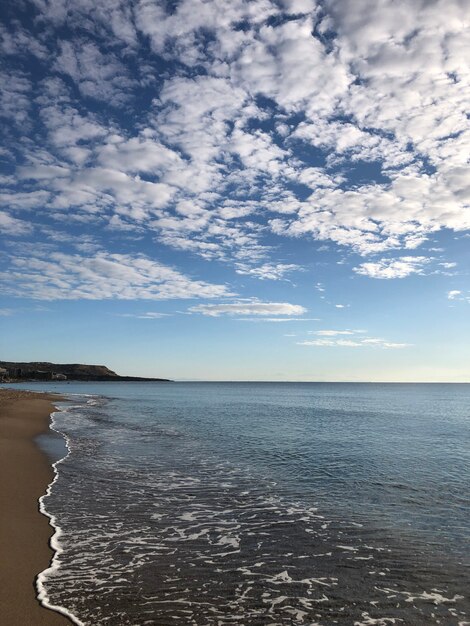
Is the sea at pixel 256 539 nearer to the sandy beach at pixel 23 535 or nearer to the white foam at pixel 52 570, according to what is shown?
the white foam at pixel 52 570

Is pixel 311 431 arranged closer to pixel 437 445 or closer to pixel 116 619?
pixel 437 445

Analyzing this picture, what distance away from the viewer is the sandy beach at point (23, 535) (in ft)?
23.1

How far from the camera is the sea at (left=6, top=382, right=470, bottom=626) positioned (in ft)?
25.0

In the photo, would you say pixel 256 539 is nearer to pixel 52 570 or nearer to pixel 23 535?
pixel 52 570

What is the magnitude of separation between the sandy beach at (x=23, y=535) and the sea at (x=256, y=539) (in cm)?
28

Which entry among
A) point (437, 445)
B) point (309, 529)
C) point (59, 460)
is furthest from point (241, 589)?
point (437, 445)

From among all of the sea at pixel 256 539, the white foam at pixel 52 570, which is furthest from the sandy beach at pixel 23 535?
the sea at pixel 256 539

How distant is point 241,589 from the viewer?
328 inches

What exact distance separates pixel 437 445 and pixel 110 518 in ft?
77.4

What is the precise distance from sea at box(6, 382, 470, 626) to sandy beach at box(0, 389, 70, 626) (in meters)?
0.28

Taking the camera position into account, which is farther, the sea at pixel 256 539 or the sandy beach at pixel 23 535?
the sea at pixel 256 539

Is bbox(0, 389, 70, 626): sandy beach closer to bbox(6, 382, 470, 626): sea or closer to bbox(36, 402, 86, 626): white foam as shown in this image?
bbox(36, 402, 86, 626): white foam

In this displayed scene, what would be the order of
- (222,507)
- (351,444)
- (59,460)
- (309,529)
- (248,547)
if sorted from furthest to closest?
(351,444) → (59,460) → (222,507) → (309,529) → (248,547)

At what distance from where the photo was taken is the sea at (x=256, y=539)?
7633mm
